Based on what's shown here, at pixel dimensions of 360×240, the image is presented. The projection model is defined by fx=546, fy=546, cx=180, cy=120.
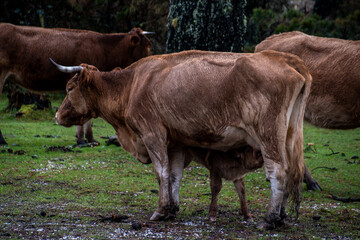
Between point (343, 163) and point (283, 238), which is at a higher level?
point (283, 238)

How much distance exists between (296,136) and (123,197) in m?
2.93

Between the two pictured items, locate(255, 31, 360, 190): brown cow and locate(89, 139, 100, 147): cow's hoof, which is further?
locate(89, 139, 100, 147): cow's hoof

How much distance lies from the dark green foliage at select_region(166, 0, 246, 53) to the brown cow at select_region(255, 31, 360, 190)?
1.41 meters

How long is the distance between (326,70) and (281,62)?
2.74 m

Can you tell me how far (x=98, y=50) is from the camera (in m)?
12.1

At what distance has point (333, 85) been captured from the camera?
29.1ft

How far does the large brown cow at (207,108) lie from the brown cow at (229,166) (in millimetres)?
246

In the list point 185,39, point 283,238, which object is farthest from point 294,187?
point 185,39

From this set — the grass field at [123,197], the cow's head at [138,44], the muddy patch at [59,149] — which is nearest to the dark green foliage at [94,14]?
the cow's head at [138,44]

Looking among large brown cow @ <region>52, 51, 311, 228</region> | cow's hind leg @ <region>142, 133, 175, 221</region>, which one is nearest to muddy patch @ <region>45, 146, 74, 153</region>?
large brown cow @ <region>52, 51, 311, 228</region>

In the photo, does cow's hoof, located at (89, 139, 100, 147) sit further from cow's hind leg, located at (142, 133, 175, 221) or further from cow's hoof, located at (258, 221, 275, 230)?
cow's hoof, located at (258, 221, 275, 230)

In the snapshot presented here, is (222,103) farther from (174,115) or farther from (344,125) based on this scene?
(344,125)

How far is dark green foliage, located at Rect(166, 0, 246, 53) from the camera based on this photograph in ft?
32.9

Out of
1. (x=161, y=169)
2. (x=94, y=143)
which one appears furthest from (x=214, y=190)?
(x=94, y=143)
